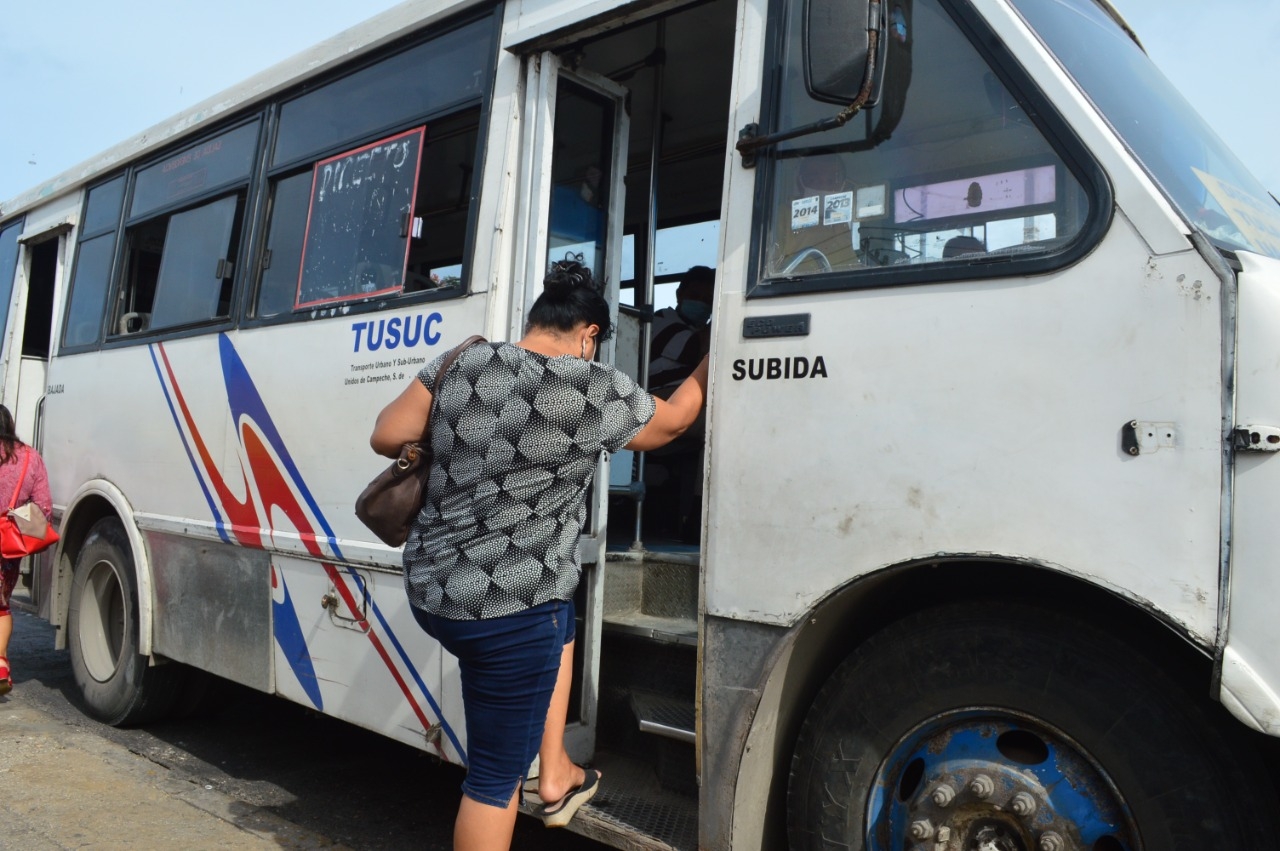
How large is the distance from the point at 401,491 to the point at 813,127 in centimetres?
138

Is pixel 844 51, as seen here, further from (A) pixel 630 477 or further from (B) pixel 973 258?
(A) pixel 630 477

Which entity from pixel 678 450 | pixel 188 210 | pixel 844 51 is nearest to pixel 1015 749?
pixel 844 51

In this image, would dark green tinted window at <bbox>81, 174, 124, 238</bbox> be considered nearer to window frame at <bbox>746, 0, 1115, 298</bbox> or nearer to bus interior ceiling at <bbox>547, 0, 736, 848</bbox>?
bus interior ceiling at <bbox>547, 0, 736, 848</bbox>

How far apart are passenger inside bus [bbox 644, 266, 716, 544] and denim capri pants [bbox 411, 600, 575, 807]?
6.96 feet

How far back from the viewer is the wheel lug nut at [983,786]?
218cm

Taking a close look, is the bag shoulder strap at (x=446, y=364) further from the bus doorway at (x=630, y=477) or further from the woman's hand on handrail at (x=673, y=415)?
the bus doorway at (x=630, y=477)

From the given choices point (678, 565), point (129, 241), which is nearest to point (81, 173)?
point (129, 241)

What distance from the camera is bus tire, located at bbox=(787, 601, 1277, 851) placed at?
1.96 metres

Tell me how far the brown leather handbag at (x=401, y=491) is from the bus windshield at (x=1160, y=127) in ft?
5.16

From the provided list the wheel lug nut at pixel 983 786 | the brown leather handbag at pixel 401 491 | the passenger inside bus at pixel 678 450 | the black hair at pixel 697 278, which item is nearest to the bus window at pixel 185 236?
the passenger inside bus at pixel 678 450

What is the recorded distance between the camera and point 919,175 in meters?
2.39

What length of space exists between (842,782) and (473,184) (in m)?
2.23

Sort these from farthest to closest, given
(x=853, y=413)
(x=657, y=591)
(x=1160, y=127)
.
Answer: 1. (x=657, y=591)
2. (x=1160, y=127)
3. (x=853, y=413)

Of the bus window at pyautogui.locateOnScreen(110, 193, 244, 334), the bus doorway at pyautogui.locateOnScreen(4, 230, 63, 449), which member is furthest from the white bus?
the bus doorway at pyautogui.locateOnScreen(4, 230, 63, 449)
